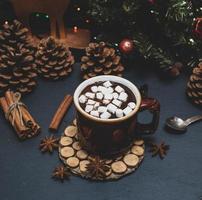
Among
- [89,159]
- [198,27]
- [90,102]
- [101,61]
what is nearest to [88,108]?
[90,102]

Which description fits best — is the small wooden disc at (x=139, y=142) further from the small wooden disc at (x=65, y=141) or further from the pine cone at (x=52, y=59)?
the pine cone at (x=52, y=59)

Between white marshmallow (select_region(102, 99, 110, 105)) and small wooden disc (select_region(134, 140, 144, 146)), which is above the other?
white marshmallow (select_region(102, 99, 110, 105))

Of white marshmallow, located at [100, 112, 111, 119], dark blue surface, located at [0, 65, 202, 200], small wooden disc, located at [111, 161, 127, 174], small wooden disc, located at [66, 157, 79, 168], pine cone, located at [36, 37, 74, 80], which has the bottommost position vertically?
dark blue surface, located at [0, 65, 202, 200]

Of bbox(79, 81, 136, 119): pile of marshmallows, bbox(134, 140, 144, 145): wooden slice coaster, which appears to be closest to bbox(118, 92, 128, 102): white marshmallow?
bbox(79, 81, 136, 119): pile of marshmallows

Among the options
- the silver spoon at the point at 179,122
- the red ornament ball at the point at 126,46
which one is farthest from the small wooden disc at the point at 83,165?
the red ornament ball at the point at 126,46

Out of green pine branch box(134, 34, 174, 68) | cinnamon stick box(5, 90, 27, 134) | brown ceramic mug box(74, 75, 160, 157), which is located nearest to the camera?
brown ceramic mug box(74, 75, 160, 157)

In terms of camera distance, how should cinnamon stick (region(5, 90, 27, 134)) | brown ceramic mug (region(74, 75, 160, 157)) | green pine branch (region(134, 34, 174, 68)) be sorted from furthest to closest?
green pine branch (region(134, 34, 174, 68)) < cinnamon stick (region(5, 90, 27, 134)) < brown ceramic mug (region(74, 75, 160, 157))

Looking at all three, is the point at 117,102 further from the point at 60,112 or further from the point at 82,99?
the point at 60,112

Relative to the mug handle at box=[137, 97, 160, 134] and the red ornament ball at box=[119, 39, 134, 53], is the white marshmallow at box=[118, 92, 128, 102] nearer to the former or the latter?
the mug handle at box=[137, 97, 160, 134]
